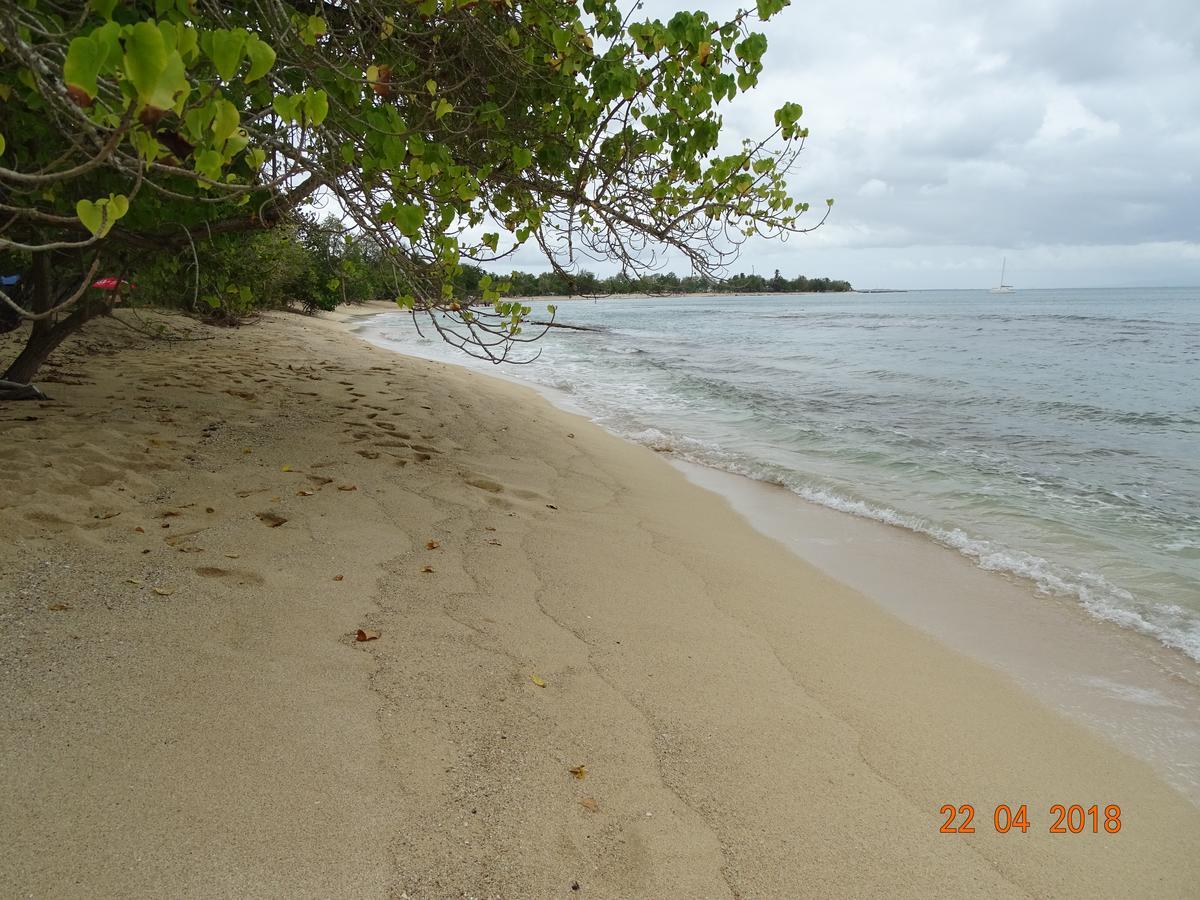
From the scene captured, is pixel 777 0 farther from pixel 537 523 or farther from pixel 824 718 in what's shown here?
pixel 824 718

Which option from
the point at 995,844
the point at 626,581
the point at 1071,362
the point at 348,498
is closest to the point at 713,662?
the point at 626,581

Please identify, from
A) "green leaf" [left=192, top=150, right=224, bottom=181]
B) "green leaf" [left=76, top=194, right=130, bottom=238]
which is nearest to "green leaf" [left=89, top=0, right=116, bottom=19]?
"green leaf" [left=192, top=150, right=224, bottom=181]

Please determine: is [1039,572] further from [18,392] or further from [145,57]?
[18,392]

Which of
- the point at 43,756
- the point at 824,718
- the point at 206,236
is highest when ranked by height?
the point at 206,236

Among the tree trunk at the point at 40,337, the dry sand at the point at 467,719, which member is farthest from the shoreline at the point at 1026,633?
the tree trunk at the point at 40,337

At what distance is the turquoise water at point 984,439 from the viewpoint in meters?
4.78

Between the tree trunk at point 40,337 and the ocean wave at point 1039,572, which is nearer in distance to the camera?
the ocean wave at point 1039,572

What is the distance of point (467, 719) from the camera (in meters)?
2.24

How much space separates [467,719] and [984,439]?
28.0ft

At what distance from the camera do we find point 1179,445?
8445 millimetres

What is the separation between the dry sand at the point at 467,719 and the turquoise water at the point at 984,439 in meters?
1.93

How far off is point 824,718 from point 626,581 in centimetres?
126
